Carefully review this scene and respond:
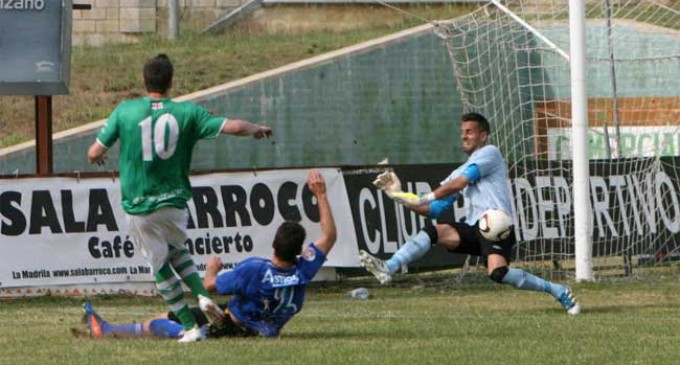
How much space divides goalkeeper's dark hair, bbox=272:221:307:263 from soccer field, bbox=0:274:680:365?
2.03 feet

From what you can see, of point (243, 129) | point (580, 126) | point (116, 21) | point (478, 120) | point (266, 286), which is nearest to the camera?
point (243, 129)

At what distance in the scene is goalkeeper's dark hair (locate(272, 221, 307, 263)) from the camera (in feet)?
35.8

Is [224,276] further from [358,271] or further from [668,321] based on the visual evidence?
[358,271]

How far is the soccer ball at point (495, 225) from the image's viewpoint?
44.4 ft

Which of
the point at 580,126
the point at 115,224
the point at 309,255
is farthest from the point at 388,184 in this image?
the point at 115,224

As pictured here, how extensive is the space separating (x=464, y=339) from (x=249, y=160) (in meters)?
18.4

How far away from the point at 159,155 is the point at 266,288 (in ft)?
3.91

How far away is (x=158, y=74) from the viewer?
36.0 feet

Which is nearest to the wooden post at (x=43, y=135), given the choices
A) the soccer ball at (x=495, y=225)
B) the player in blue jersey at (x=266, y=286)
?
the soccer ball at (x=495, y=225)

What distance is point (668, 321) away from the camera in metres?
13.3

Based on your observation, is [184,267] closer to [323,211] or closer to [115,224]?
[323,211]

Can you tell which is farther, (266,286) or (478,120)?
(478,120)

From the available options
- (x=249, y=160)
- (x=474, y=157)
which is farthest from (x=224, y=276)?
(x=249, y=160)

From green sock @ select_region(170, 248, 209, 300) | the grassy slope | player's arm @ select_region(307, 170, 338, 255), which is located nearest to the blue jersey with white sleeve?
player's arm @ select_region(307, 170, 338, 255)
